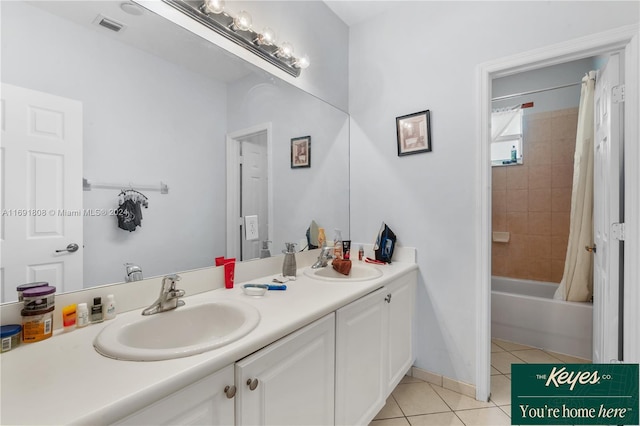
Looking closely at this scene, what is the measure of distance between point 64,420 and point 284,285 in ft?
3.06

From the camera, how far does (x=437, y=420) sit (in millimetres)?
1588

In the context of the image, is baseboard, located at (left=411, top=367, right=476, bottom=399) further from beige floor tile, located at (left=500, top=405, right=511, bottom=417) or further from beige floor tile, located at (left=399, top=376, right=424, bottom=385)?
beige floor tile, located at (left=500, top=405, right=511, bottom=417)

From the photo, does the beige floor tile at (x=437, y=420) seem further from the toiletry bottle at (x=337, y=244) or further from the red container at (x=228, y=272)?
the red container at (x=228, y=272)

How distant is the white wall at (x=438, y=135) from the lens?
1.71m

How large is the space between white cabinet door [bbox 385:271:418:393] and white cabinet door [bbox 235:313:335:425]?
0.56 meters

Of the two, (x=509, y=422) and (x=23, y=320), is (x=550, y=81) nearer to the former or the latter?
(x=509, y=422)

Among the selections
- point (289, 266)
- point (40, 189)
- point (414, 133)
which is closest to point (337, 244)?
point (289, 266)

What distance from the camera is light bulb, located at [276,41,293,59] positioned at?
1.65 meters

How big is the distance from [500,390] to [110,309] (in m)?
2.19

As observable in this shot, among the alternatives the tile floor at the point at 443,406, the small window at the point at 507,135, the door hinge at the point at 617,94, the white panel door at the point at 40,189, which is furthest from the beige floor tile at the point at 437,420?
the small window at the point at 507,135

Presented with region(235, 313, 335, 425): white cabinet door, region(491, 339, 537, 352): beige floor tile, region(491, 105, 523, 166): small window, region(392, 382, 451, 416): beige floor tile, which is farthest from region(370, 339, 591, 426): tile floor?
region(491, 105, 523, 166): small window

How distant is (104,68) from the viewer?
101cm

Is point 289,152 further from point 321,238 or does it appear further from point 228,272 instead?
point 228,272

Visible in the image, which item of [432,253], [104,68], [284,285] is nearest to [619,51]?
[432,253]
